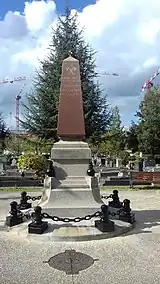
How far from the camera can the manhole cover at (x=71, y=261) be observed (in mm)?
5566

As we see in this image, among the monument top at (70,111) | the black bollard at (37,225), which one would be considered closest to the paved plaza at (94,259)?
the black bollard at (37,225)

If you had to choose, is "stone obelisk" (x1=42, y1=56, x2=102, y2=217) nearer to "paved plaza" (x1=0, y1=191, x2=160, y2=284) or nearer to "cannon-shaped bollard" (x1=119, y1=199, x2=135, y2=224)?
"cannon-shaped bollard" (x1=119, y1=199, x2=135, y2=224)

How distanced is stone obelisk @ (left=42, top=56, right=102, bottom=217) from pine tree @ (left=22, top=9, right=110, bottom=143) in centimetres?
1388

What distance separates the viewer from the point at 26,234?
7.46 m

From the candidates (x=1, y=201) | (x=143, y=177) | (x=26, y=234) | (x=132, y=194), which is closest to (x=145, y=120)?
(x=143, y=177)

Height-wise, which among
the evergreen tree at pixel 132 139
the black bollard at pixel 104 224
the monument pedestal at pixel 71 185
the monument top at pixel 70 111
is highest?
the evergreen tree at pixel 132 139

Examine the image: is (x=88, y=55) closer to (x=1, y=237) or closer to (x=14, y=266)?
(x=1, y=237)

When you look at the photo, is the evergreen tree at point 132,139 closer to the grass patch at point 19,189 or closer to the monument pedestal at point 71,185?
the grass patch at point 19,189

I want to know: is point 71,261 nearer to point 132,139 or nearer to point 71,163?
point 71,163

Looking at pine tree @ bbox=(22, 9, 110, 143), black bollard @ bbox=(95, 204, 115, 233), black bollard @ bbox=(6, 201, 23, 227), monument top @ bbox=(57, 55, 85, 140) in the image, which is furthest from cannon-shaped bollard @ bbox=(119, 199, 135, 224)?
pine tree @ bbox=(22, 9, 110, 143)

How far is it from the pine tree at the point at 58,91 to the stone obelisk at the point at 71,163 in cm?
1388

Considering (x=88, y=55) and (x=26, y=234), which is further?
(x=88, y=55)

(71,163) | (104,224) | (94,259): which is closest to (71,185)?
(71,163)

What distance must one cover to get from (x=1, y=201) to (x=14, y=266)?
7638mm
